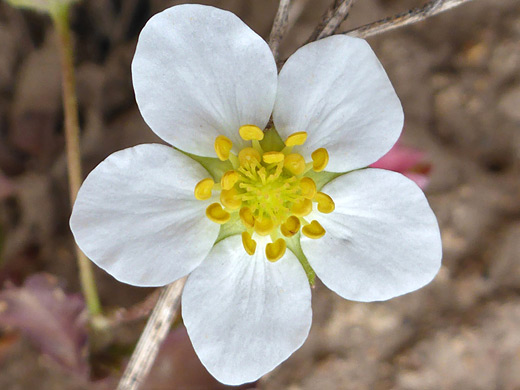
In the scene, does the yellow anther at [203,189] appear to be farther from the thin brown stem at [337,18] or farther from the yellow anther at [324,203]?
the thin brown stem at [337,18]

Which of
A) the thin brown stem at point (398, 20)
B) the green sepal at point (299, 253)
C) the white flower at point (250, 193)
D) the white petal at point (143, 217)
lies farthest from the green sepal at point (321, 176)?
the thin brown stem at point (398, 20)

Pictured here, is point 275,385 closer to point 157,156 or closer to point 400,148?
point 400,148

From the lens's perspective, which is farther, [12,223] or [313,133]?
[12,223]

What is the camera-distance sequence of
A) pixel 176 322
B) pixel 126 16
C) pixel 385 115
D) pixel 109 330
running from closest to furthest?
1. pixel 385 115
2. pixel 176 322
3. pixel 109 330
4. pixel 126 16

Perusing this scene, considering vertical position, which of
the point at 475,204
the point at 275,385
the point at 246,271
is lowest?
the point at 275,385

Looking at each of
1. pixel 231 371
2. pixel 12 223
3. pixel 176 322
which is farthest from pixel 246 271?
pixel 12 223

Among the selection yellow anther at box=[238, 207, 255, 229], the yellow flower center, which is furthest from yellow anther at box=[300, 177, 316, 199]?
yellow anther at box=[238, 207, 255, 229]
